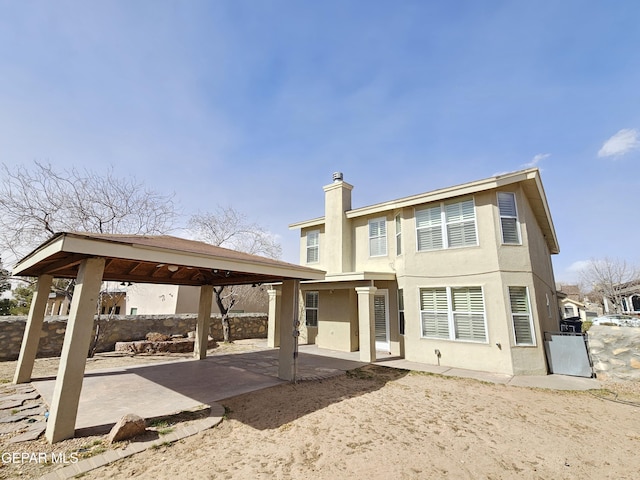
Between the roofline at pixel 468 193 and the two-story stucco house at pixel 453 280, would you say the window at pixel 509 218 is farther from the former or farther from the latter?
the roofline at pixel 468 193

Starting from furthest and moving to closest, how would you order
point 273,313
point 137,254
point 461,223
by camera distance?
1. point 273,313
2. point 461,223
3. point 137,254

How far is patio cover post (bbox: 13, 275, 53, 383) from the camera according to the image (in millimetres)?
6973

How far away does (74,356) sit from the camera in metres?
4.21

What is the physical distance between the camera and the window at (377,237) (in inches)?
496

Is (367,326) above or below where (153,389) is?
above

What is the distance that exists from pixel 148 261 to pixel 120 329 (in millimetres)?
9943

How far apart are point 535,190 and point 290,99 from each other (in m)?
9.07

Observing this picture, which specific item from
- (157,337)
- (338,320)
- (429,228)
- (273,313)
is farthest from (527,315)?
(157,337)

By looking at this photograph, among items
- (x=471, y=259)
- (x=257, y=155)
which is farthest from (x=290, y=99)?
(x=471, y=259)

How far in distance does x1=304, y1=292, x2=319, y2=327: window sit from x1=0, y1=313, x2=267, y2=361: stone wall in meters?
4.57

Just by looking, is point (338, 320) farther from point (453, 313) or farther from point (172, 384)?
point (172, 384)

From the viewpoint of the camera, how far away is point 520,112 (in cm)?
928

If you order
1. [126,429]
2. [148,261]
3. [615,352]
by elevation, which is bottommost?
[126,429]

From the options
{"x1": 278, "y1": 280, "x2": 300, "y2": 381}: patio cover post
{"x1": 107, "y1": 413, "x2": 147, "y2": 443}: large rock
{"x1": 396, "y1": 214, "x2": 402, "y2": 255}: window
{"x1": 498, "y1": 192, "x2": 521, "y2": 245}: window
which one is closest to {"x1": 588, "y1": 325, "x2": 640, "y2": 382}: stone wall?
{"x1": 498, "y1": 192, "x2": 521, "y2": 245}: window
